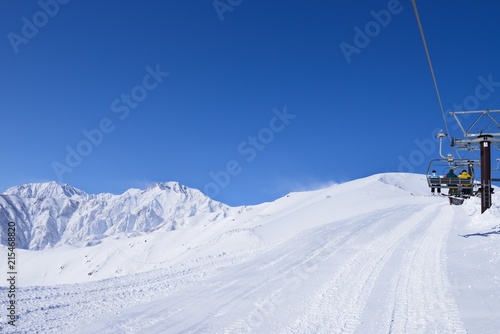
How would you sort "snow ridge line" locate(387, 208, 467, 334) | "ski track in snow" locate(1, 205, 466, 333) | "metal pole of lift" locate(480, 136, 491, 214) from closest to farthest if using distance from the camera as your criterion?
"snow ridge line" locate(387, 208, 467, 334), "ski track in snow" locate(1, 205, 466, 333), "metal pole of lift" locate(480, 136, 491, 214)

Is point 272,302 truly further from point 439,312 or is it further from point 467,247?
point 467,247

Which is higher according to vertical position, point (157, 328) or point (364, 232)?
point (364, 232)

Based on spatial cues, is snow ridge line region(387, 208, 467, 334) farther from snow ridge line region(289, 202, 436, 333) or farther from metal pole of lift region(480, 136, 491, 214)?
metal pole of lift region(480, 136, 491, 214)

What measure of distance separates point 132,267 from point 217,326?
73.3 meters

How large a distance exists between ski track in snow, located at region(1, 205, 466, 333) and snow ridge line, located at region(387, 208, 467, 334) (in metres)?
0.02

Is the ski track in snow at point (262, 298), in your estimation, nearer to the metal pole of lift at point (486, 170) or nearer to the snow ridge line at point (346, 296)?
the snow ridge line at point (346, 296)

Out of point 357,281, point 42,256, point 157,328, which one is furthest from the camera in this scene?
point 42,256

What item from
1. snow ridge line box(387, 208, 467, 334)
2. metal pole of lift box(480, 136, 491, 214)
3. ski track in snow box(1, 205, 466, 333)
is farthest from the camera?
metal pole of lift box(480, 136, 491, 214)

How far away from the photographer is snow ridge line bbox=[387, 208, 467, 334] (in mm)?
7336

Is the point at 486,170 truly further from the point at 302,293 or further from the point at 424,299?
the point at 302,293

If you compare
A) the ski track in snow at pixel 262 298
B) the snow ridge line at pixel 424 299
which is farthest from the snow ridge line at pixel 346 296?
the snow ridge line at pixel 424 299

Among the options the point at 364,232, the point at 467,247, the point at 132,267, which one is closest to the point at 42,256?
the point at 132,267

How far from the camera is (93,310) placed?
864cm

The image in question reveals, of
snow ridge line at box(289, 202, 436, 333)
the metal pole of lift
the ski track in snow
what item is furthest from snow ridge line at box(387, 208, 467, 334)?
the metal pole of lift
